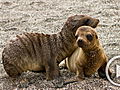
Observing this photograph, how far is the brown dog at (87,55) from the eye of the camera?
9.11 feet

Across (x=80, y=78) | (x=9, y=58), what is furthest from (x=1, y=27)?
(x=80, y=78)

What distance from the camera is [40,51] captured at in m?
3.22

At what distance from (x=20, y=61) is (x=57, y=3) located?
368cm

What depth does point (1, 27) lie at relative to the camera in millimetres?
5402

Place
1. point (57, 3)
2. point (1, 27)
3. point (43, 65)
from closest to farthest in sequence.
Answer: point (43, 65), point (1, 27), point (57, 3)

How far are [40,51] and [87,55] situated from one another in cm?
52

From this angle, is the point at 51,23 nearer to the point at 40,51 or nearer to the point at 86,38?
the point at 40,51

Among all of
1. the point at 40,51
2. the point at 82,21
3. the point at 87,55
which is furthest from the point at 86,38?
the point at 40,51

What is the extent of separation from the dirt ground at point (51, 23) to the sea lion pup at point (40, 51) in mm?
115

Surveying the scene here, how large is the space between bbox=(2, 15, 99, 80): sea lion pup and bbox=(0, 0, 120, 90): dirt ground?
0.12m

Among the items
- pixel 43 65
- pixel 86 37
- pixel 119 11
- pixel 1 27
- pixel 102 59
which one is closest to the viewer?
pixel 86 37

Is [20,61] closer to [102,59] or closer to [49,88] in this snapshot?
[49,88]

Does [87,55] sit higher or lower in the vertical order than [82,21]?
lower

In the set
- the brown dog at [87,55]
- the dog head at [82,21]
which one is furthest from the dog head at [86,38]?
the dog head at [82,21]
